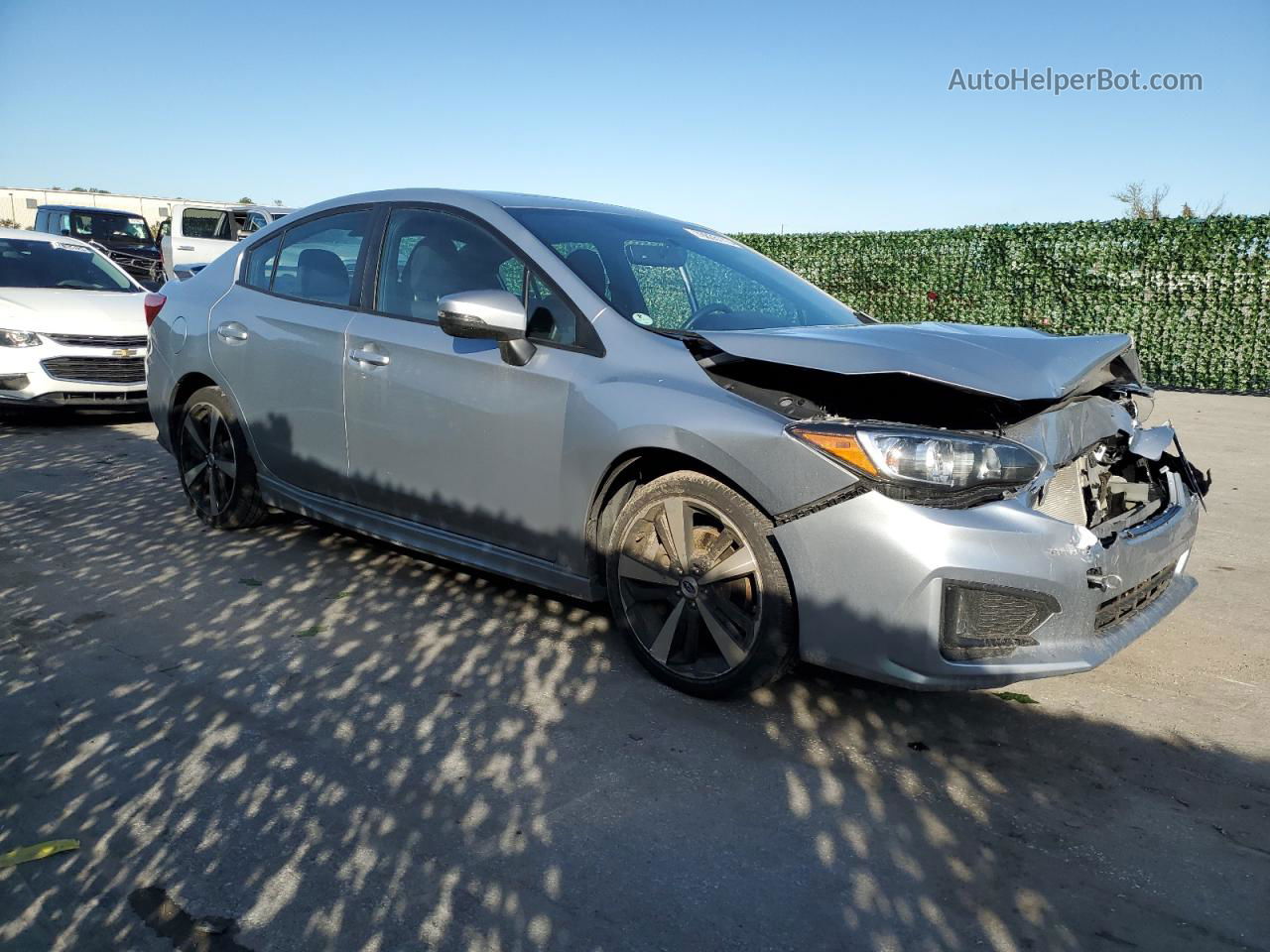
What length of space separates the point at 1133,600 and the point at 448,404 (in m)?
2.58

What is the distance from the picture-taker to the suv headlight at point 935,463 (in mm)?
2967

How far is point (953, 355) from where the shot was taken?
3.19 meters

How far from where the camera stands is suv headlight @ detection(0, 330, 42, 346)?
8.32 meters

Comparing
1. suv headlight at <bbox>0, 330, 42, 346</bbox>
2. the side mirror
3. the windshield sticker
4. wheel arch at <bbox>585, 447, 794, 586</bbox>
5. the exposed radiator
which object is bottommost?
suv headlight at <bbox>0, 330, 42, 346</bbox>

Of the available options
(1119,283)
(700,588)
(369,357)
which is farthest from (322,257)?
(1119,283)

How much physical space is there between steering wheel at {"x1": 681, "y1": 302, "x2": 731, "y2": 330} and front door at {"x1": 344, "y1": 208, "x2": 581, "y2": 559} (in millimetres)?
428

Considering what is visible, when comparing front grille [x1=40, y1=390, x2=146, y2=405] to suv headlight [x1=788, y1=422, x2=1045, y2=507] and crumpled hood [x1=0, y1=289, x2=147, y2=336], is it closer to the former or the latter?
crumpled hood [x1=0, y1=289, x2=147, y2=336]

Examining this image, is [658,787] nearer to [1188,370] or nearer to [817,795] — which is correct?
[817,795]

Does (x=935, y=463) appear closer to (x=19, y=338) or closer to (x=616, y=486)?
(x=616, y=486)

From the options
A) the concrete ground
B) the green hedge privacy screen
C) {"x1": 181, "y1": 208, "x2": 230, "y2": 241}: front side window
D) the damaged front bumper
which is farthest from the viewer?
{"x1": 181, "y1": 208, "x2": 230, "y2": 241}: front side window

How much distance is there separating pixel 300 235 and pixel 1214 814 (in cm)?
445

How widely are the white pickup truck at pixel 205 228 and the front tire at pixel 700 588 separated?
14446mm

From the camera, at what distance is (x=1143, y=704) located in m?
3.55

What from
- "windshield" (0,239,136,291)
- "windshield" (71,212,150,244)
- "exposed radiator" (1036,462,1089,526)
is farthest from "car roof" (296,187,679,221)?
"windshield" (71,212,150,244)
